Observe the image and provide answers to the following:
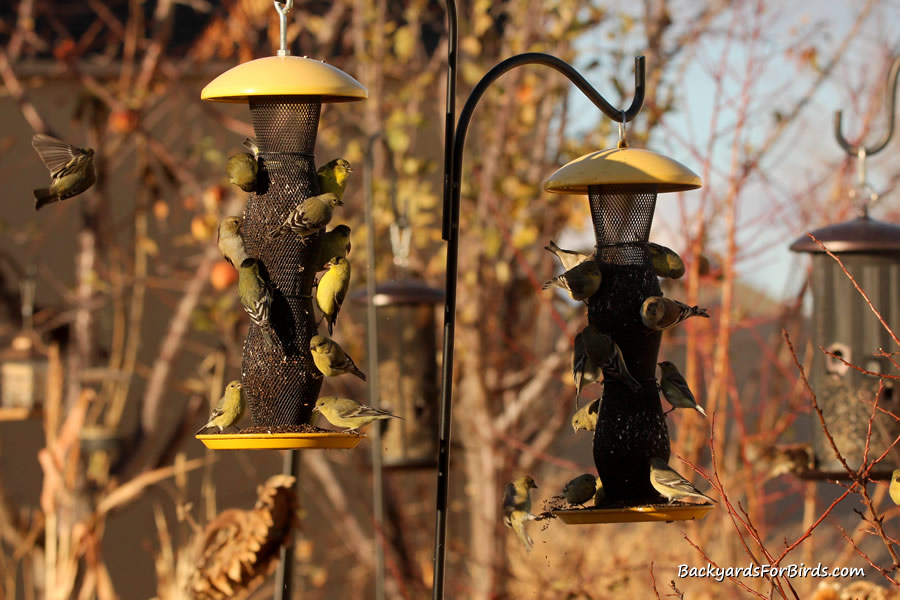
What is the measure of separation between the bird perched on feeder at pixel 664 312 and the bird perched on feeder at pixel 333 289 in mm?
781

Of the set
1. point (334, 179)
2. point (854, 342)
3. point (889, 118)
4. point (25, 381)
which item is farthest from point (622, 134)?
point (25, 381)

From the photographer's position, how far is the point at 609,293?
314cm

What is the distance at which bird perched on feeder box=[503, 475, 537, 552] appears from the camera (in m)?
3.17

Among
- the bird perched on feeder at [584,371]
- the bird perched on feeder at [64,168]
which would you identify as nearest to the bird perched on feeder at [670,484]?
the bird perched on feeder at [584,371]

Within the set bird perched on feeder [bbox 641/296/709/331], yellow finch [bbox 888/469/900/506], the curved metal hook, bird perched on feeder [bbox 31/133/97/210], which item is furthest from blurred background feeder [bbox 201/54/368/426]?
the curved metal hook

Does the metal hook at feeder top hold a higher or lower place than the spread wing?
higher

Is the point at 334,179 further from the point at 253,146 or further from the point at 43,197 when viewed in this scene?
the point at 43,197

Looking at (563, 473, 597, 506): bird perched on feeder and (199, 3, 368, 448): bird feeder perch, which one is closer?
(199, 3, 368, 448): bird feeder perch

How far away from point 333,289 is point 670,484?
0.95 metres

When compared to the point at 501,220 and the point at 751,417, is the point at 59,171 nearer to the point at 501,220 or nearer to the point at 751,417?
the point at 501,220

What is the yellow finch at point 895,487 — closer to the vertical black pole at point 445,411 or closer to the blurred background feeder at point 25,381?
the vertical black pole at point 445,411

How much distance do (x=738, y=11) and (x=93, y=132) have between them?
13.6 ft

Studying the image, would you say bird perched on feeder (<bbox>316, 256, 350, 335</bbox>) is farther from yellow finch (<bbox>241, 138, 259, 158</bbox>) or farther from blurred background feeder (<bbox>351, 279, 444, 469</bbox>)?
blurred background feeder (<bbox>351, 279, 444, 469</bbox>)

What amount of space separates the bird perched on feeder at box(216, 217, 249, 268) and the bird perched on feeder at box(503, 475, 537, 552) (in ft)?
3.34
